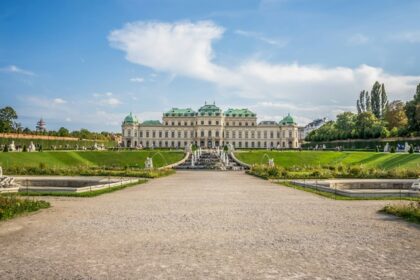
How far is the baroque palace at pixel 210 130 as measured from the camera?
372 feet

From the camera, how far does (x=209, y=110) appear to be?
11519 centimetres

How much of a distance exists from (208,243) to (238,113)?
112 metres

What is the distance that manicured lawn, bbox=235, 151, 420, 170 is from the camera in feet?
119

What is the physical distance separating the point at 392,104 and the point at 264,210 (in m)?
87.2

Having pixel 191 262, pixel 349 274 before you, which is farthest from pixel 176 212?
pixel 349 274

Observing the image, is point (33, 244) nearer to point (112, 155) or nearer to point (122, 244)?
point (122, 244)

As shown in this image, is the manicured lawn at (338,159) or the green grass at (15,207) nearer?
the green grass at (15,207)

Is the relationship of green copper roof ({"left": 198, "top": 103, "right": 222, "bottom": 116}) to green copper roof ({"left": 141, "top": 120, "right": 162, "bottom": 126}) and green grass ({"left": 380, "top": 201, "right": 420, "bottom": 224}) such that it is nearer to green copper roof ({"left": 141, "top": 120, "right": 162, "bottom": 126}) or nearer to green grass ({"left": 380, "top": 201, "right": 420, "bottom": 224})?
green copper roof ({"left": 141, "top": 120, "right": 162, "bottom": 126})

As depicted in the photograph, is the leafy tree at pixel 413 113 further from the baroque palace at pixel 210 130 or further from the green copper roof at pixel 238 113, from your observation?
the green copper roof at pixel 238 113

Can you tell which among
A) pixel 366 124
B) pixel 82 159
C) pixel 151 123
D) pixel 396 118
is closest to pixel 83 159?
pixel 82 159

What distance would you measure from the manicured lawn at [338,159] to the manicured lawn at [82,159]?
421 inches

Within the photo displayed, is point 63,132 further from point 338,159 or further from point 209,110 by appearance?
point 338,159

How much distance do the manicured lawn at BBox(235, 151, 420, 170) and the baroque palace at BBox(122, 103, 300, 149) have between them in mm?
60430

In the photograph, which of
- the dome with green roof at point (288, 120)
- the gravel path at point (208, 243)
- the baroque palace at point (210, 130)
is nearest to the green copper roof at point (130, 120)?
the baroque palace at point (210, 130)
